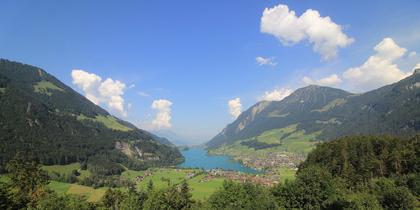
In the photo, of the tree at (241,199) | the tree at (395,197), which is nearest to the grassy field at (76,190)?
the tree at (241,199)

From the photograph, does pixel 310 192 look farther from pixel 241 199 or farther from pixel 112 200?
pixel 112 200

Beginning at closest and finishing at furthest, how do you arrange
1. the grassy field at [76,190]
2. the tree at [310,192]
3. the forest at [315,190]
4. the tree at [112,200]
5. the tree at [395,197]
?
1. the tree at [395,197]
2. the forest at [315,190]
3. the tree at [310,192]
4. the tree at [112,200]
5. the grassy field at [76,190]

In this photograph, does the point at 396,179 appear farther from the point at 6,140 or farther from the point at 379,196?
the point at 6,140

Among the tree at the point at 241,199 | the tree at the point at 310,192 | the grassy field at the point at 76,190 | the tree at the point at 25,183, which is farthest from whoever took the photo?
the grassy field at the point at 76,190

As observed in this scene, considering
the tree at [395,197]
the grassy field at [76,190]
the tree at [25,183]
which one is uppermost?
the tree at [25,183]

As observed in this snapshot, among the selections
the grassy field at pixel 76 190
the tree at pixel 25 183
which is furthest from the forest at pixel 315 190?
the grassy field at pixel 76 190

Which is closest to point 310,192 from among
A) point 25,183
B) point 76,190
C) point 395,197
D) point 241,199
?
point 241,199

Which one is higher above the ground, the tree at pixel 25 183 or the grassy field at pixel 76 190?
the tree at pixel 25 183

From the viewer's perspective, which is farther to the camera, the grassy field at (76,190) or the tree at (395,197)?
the grassy field at (76,190)

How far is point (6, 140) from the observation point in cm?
18788

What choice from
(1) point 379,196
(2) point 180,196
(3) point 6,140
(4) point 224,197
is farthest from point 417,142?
(3) point 6,140

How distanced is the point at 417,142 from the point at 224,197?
187 ft

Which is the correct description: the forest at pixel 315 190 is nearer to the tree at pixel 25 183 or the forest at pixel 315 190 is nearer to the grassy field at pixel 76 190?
the tree at pixel 25 183

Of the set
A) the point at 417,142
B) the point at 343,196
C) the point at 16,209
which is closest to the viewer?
the point at 16,209
